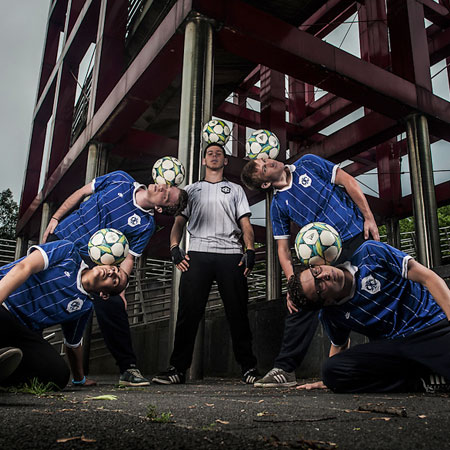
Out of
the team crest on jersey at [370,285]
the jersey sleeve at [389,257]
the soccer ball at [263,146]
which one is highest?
the soccer ball at [263,146]

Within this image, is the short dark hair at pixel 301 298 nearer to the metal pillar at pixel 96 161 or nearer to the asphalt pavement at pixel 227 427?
the asphalt pavement at pixel 227 427

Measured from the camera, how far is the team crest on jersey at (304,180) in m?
3.81

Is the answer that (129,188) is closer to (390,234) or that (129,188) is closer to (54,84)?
(390,234)

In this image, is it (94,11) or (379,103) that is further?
(94,11)

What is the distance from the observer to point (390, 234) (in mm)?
Result: 13297

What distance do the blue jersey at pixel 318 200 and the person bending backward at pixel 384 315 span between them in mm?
963

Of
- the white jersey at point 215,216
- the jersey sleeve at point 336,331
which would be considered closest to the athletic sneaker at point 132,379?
the white jersey at point 215,216

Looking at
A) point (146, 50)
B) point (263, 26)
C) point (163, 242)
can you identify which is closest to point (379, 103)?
point (263, 26)

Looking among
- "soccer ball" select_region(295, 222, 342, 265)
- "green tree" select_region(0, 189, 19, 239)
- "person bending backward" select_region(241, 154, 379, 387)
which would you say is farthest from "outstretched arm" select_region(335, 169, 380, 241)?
"green tree" select_region(0, 189, 19, 239)

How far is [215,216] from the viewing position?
434cm

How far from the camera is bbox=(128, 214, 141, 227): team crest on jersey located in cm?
400

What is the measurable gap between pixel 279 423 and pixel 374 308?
1.38m

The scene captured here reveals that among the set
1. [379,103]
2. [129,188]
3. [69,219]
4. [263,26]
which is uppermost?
[263,26]

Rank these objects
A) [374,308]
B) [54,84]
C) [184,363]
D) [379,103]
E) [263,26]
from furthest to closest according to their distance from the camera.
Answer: [54,84]
[379,103]
[263,26]
[184,363]
[374,308]
